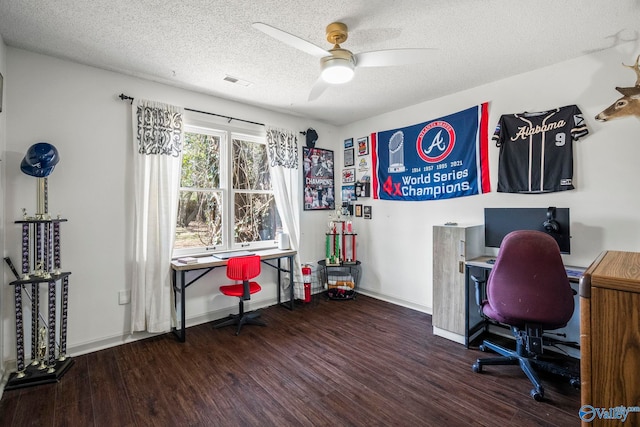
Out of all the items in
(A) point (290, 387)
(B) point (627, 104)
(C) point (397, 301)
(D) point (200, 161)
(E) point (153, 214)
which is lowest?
(A) point (290, 387)

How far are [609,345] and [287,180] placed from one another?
377 centimetres

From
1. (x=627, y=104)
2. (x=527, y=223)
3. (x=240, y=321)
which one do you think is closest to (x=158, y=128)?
(x=240, y=321)

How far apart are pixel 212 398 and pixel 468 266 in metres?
2.46

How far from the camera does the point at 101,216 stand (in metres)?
2.81

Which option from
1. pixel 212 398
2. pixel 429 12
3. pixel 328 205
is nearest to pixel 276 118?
pixel 328 205

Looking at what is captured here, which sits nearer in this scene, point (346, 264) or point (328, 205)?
point (346, 264)

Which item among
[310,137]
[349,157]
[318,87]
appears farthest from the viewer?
[349,157]

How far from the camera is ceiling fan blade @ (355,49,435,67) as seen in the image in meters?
1.95

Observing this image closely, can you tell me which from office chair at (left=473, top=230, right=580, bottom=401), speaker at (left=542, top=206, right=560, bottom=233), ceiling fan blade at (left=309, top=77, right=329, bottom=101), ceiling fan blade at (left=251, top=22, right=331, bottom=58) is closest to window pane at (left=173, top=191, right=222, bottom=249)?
ceiling fan blade at (left=309, top=77, right=329, bottom=101)

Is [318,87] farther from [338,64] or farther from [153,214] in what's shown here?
[153,214]

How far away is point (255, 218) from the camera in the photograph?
4047mm

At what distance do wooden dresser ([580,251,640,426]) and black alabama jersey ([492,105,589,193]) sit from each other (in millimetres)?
2708

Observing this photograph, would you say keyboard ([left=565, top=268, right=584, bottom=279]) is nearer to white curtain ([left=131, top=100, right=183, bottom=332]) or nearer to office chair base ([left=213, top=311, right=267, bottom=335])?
office chair base ([left=213, top=311, right=267, bottom=335])

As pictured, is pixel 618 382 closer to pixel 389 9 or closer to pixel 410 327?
pixel 389 9
